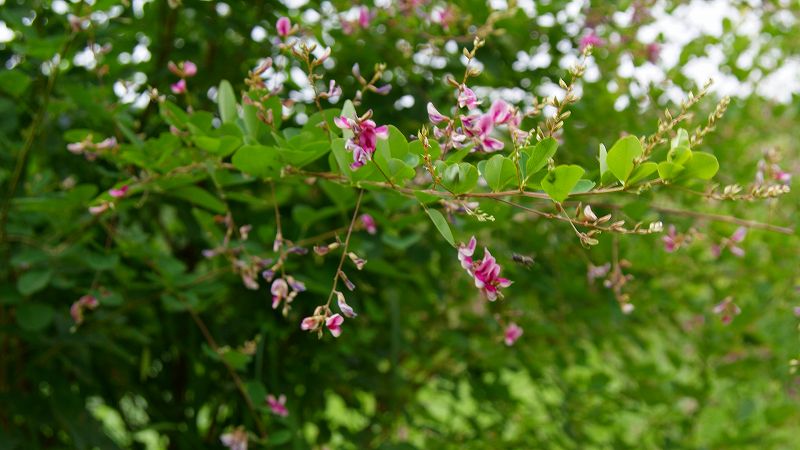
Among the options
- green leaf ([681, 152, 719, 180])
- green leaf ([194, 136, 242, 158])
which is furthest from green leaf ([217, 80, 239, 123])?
green leaf ([681, 152, 719, 180])

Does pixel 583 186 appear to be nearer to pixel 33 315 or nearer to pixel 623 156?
pixel 623 156

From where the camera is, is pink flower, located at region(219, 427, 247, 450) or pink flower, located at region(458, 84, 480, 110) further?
pink flower, located at region(219, 427, 247, 450)

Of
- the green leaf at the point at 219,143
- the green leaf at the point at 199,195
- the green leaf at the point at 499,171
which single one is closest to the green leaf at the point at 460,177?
the green leaf at the point at 499,171

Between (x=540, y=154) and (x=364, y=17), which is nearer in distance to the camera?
(x=540, y=154)

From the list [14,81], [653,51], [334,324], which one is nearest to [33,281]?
[14,81]

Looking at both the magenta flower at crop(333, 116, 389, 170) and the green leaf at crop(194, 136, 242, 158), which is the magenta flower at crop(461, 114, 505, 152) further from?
the green leaf at crop(194, 136, 242, 158)

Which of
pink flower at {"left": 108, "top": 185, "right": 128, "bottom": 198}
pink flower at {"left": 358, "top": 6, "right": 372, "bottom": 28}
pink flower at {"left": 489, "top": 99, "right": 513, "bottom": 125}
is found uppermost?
pink flower at {"left": 489, "top": 99, "right": 513, "bottom": 125}

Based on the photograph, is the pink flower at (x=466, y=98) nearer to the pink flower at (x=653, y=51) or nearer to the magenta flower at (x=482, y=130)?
the magenta flower at (x=482, y=130)
